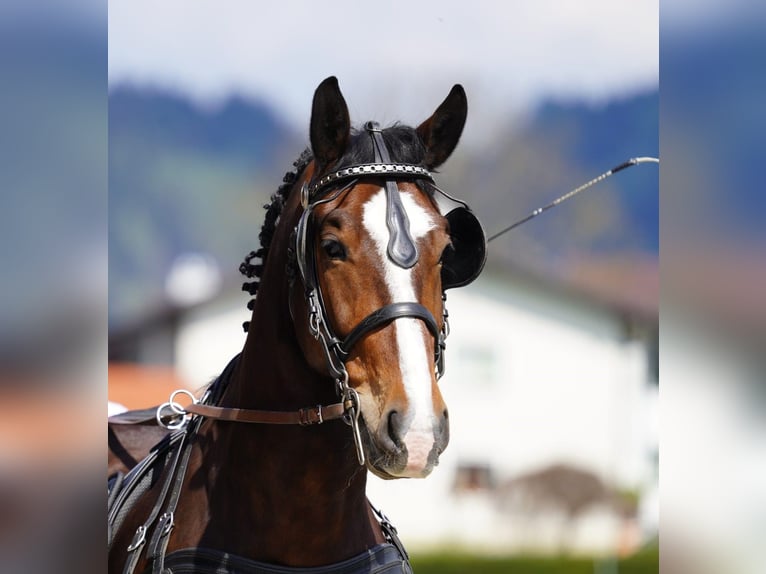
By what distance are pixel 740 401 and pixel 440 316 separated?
1.46 metres

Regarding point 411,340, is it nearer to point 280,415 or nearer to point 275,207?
point 280,415

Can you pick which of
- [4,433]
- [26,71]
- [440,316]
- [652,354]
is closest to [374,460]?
[440,316]

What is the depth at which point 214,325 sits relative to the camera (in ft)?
40.0

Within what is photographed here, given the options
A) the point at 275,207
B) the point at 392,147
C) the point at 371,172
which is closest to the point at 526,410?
the point at 275,207

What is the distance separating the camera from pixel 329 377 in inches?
106

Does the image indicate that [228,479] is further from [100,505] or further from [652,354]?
[652,354]

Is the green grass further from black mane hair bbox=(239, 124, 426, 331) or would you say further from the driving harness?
black mane hair bbox=(239, 124, 426, 331)

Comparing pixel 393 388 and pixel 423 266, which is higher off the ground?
pixel 423 266

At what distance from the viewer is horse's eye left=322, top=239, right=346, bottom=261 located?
8.11ft

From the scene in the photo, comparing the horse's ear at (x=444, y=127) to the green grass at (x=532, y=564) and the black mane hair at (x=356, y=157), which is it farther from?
the green grass at (x=532, y=564)

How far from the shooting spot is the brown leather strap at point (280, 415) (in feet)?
8.44

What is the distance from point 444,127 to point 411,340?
0.96 m

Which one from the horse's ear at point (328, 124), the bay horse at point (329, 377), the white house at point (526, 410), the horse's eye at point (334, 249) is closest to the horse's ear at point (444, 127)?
the bay horse at point (329, 377)

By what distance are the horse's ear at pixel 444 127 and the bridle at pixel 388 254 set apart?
0.17 m
